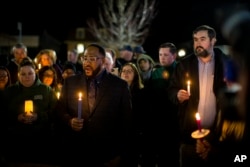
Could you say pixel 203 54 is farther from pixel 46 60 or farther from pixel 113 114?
pixel 46 60

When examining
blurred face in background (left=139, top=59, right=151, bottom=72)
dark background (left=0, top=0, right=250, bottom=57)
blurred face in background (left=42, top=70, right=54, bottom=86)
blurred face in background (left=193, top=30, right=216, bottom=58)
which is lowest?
blurred face in background (left=42, top=70, right=54, bottom=86)

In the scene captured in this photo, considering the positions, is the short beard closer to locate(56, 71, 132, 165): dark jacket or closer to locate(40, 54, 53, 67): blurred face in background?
locate(56, 71, 132, 165): dark jacket

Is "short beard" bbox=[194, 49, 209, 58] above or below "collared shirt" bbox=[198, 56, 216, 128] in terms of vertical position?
above

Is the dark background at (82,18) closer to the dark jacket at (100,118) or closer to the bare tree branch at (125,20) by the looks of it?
the bare tree branch at (125,20)

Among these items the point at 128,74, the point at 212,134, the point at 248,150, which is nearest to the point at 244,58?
the point at 248,150

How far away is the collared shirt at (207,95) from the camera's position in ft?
18.2

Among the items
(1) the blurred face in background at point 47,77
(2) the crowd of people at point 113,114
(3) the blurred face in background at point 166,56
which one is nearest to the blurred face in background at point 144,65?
(3) the blurred face in background at point 166,56

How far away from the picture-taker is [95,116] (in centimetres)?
538

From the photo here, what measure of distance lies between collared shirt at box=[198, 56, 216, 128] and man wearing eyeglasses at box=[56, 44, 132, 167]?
3.09ft

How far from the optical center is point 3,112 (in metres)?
6.48

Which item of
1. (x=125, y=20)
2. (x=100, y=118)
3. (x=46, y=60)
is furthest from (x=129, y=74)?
(x=125, y=20)

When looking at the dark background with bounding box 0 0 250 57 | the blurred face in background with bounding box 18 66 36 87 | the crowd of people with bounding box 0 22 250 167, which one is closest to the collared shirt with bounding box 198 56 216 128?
the crowd of people with bounding box 0 22 250 167

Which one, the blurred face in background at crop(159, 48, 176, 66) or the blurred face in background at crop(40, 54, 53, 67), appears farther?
the blurred face in background at crop(40, 54, 53, 67)

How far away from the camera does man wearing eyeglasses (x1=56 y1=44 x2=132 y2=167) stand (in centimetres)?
538
